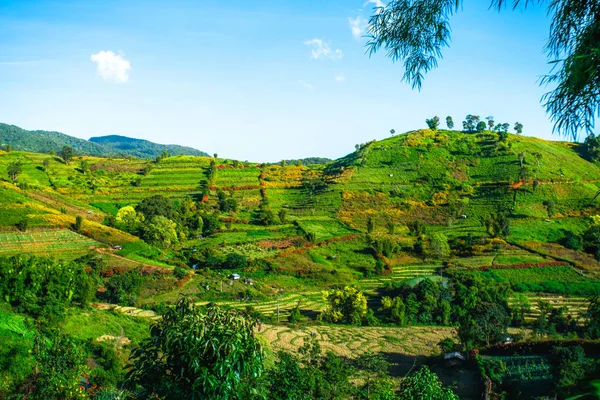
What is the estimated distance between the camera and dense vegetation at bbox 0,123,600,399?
601 inches

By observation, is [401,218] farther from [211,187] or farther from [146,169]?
[146,169]

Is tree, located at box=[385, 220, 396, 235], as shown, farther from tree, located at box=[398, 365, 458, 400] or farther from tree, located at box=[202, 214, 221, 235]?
tree, located at box=[398, 365, 458, 400]

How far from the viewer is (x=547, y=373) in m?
31.4

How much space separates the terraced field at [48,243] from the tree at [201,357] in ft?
188

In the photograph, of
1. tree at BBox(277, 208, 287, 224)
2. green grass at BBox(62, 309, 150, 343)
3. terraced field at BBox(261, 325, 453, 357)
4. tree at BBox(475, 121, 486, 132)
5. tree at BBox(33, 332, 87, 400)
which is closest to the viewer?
tree at BBox(33, 332, 87, 400)

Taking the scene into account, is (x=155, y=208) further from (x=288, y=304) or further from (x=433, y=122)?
(x=433, y=122)

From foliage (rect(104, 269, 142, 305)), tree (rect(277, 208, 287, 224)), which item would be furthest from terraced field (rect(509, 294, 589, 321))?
foliage (rect(104, 269, 142, 305))

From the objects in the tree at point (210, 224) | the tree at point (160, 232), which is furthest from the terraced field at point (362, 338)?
the tree at point (210, 224)

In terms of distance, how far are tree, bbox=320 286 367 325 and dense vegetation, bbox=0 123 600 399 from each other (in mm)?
219

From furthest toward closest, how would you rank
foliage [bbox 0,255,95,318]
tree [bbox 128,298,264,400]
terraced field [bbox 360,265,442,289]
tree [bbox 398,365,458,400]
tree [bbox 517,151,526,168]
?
tree [bbox 517,151,526,168] → terraced field [bbox 360,265,442,289] → foliage [bbox 0,255,95,318] → tree [bbox 398,365,458,400] → tree [bbox 128,298,264,400]

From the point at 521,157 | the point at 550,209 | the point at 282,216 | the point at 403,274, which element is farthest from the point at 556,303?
the point at 521,157

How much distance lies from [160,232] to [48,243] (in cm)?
1566

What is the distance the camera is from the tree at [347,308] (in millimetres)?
50062

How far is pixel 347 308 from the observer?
50969 mm
